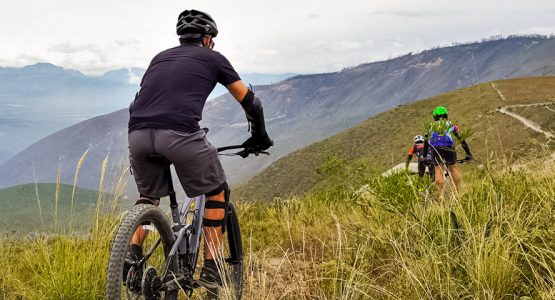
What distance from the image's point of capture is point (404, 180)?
196 inches

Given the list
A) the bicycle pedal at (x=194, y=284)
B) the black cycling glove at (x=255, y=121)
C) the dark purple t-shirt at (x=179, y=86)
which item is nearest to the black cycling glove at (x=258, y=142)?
the black cycling glove at (x=255, y=121)

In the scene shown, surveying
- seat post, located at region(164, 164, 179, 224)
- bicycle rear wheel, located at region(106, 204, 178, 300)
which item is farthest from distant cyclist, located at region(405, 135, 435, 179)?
bicycle rear wheel, located at region(106, 204, 178, 300)

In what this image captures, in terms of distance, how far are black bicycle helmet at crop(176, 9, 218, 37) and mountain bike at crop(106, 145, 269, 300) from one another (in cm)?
111

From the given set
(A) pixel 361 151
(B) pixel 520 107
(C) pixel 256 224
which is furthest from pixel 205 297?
(A) pixel 361 151

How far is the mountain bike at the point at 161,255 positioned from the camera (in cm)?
258

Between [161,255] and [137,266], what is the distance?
798mm

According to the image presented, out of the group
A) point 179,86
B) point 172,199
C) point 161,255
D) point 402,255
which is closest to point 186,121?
point 179,86

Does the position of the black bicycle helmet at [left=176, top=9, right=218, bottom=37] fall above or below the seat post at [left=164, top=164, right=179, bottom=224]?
above

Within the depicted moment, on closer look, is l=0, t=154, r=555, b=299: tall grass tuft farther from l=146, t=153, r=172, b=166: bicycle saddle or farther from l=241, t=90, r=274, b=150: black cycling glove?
l=146, t=153, r=172, b=166: bicycle saddle

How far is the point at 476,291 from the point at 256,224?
4.63 meters

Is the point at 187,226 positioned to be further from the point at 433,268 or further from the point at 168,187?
the point at 433,268

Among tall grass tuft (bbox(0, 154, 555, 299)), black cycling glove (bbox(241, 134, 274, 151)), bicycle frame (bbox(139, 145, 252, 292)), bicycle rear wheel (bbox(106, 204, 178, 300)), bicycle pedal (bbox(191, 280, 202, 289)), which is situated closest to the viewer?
bicycle rear wheel (bbox(106, 204, 178, 300))

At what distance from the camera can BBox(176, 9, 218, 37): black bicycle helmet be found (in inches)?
139

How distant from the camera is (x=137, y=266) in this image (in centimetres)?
285
